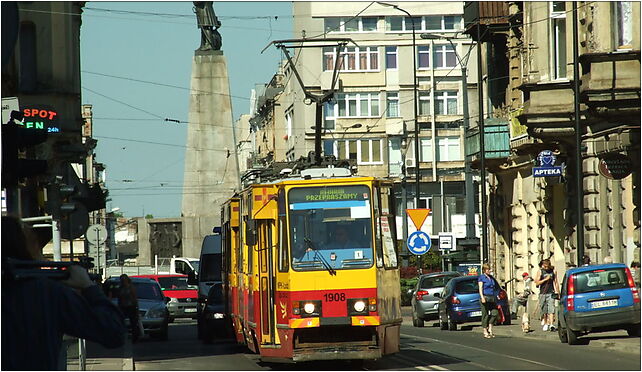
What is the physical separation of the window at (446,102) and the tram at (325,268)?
7017 centimetres

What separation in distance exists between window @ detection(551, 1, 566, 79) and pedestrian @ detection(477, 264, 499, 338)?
22.4 ft

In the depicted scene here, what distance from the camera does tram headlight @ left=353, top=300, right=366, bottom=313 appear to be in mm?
20203

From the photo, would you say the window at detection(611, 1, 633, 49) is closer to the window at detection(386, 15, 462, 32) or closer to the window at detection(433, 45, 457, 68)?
the window at detection(386, 15, 462, 32)

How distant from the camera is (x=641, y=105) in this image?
29.4 metres

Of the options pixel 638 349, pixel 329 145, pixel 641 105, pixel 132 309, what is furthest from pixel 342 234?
pixel 329 145

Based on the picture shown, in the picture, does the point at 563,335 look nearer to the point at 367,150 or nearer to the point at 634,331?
the point at 634,331

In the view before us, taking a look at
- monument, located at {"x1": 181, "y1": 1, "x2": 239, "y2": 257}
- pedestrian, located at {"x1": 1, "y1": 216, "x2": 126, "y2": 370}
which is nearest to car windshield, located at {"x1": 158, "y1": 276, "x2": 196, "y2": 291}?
monument, located at {"x1": 181, "y1": 1, "x2": 239, "y2": 257}

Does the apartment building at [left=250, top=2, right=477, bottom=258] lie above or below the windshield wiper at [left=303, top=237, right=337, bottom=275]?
above

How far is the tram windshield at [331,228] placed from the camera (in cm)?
2055

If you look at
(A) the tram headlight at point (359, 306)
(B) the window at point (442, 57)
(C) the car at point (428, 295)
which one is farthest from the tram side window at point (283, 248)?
(B) the window at point (442, 57)

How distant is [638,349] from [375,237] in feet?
18.9

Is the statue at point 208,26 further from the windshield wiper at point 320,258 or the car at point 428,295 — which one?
the windshield wiper at point 320,258

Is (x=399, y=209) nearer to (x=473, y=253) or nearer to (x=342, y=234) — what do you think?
(x=473, y=253)

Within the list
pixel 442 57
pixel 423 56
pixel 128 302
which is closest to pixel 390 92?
pixel 423 56
